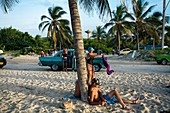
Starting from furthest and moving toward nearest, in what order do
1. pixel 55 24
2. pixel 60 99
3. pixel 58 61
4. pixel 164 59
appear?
pixel 55 24 < pixel 164 59 < pixel 58 61 < pixel 60 99

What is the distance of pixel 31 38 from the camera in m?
54.1

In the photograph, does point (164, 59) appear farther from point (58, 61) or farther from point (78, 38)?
point (78, 38)

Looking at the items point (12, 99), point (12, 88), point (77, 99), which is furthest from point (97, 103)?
point (12, 88)

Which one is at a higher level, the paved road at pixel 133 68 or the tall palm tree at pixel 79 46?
the tall palm tree at pixel 79 46

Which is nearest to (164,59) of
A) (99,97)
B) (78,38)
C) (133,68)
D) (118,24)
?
(133,68)

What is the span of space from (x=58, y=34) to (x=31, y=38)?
58.3 feet

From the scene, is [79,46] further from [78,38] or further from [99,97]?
[99,97]

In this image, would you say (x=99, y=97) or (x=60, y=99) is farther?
(x=60, y=99)

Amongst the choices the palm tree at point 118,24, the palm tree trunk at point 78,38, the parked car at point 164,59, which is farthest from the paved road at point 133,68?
the palm tree at point 118,24

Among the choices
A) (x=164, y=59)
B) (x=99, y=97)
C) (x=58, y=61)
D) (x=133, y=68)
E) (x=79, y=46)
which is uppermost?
(x=79, y=46)

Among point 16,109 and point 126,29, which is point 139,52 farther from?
point 16,109

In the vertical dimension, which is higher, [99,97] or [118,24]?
[118,24]

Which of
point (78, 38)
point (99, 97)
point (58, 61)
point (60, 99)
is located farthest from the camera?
point (58, 61)

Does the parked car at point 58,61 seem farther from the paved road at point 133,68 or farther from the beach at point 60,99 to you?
the beach at point 60,99
